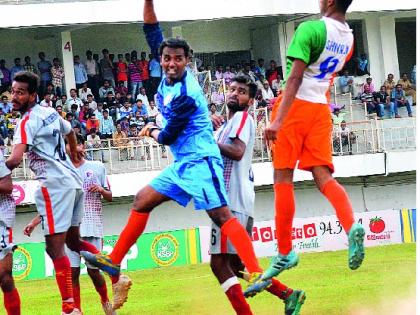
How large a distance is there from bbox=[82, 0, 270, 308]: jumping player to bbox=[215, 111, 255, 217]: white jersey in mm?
861

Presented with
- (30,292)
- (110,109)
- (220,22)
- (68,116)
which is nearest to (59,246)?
(30,292)

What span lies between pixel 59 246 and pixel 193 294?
4990mm

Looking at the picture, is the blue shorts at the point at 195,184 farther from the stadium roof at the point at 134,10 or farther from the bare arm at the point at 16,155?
the stadium roof at the point at 134,10

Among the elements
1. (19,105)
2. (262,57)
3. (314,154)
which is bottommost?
(314,154)

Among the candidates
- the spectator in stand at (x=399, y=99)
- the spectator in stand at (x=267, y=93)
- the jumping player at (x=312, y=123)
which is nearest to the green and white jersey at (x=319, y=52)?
the jumping player at (x=312, y=123)

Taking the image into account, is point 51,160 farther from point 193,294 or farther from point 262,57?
point 262,57

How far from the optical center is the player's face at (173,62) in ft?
31.7

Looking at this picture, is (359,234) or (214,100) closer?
(359,234)

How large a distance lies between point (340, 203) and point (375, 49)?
1305 inches

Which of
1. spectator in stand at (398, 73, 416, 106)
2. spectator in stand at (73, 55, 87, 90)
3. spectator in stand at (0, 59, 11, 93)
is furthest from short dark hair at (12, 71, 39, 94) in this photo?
spectator in stand at (398, 73, 416, 106)

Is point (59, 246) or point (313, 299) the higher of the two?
point (59, 246)

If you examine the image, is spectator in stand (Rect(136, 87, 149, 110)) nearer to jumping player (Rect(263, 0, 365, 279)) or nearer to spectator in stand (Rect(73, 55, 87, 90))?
spectator in stand (Rect(73, 55, 87, 90))

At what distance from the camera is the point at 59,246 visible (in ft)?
36.1

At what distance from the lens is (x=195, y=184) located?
9.59 metres
